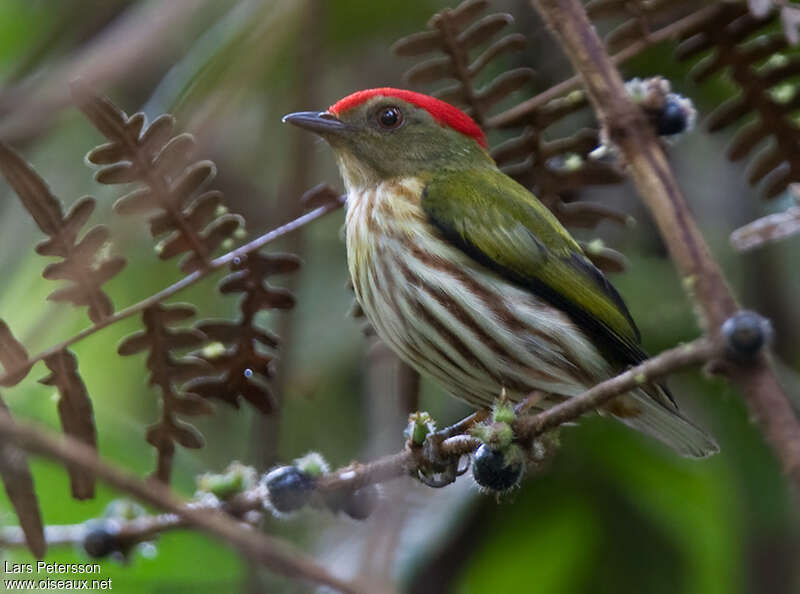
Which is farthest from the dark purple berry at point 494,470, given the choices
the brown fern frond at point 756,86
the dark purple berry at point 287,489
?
the brown fern frond at point 756,86

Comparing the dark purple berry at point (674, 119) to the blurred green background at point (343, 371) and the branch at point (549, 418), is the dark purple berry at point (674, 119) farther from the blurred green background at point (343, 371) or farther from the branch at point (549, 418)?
the blurred green background at point (343, 371)

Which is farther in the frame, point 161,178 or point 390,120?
point 390,120

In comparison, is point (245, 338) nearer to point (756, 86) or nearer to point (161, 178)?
point (161, 178)

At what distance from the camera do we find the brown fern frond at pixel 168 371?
242 centimetres

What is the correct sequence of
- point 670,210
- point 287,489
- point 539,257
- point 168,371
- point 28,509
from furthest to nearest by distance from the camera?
point 539,257 → point 168,371 → point 287,489 → point 28,509 → point 670,210

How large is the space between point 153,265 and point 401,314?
4.70ft

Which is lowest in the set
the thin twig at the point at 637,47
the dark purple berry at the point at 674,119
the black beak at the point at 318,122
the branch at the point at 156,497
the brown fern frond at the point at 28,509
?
the thin twig at the point at 637,47

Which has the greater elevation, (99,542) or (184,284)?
(184,284)

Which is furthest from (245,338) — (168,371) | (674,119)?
(674,119)

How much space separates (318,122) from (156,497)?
7.05ft

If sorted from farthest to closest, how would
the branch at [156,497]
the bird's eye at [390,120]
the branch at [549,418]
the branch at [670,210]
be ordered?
the bird's eye at [390,120] < the branch at [549,418] < the branch at [670,210] < the branch at [156,497]

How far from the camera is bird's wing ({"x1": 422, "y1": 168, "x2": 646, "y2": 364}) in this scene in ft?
8.86

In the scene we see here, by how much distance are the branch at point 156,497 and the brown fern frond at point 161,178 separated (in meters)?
1.29

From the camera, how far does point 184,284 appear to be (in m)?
2.44
